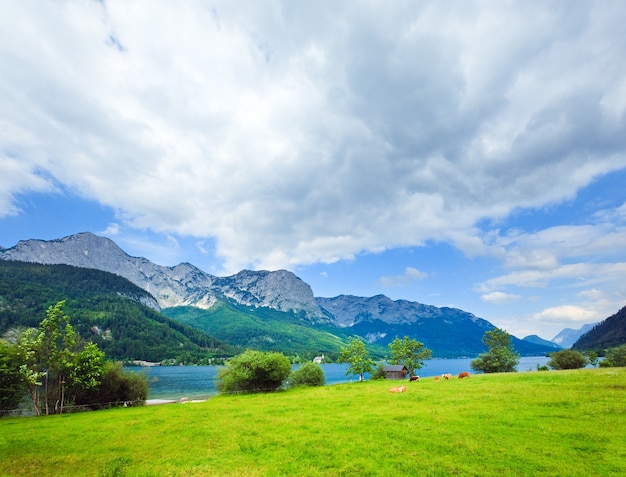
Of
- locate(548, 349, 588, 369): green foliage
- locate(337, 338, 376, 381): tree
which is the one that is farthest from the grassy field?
locate(548, 349, 588, 369): green foliage

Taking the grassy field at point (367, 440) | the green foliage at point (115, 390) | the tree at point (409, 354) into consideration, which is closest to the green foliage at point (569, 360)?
the tree at point (409, 354)

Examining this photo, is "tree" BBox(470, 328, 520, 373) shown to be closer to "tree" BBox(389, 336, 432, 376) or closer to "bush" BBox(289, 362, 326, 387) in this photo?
"tree" BBox(389, 336, 432, 376)

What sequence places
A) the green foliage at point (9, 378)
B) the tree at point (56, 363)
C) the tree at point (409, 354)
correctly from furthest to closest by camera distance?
1. the tree at point (409, 354)
2. the tree at point (56, 363)
3. the green foliage at point (9, 378)

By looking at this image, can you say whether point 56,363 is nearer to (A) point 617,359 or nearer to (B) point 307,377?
(B) point 307,377

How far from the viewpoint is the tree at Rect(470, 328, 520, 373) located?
310 feet

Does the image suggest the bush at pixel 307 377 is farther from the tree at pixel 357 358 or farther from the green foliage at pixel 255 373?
the tree at pixel 357 358

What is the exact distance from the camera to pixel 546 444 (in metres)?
19.3

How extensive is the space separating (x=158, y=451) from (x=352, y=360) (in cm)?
8039

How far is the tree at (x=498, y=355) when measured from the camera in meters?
94.6

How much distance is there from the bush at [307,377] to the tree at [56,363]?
46.2 meters

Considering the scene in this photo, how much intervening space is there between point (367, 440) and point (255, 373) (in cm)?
5464

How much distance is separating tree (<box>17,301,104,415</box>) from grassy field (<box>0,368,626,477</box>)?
14.2 metres

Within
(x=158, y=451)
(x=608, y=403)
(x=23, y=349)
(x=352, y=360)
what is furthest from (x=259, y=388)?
(x=608, y=403)

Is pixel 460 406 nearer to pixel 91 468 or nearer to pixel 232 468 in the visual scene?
pixel 232 468
